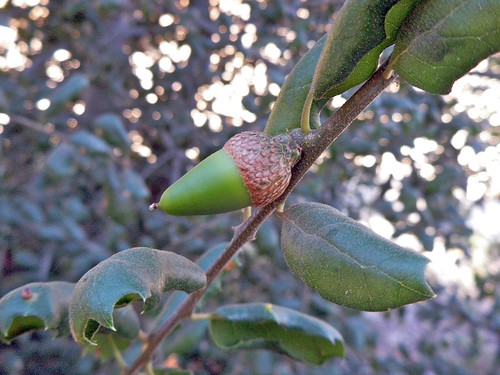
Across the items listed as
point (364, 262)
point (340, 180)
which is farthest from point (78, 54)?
point (364, 262)

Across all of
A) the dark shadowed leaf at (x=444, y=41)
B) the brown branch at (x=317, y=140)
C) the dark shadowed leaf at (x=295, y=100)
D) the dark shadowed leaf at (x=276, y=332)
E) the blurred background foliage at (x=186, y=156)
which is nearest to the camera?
the dark shadowed leaf at (x=444, y=41)

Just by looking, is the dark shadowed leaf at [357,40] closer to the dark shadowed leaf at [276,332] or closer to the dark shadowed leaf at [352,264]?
the dark shadowed leaf at [352,264]

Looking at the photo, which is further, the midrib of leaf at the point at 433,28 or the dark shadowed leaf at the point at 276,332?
the dark shadowed leaf at the point at 276,332

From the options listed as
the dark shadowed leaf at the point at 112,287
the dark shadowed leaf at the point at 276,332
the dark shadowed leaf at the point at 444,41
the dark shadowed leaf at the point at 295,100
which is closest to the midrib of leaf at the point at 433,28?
the dark shadowed leaf at the point at 444,41

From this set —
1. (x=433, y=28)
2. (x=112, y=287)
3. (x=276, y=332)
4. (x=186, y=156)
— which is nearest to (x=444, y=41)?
(x=433, y=28)

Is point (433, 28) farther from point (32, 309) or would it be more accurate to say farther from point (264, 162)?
point (32, 309)

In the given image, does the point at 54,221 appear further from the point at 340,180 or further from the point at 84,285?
the point at 84,285
